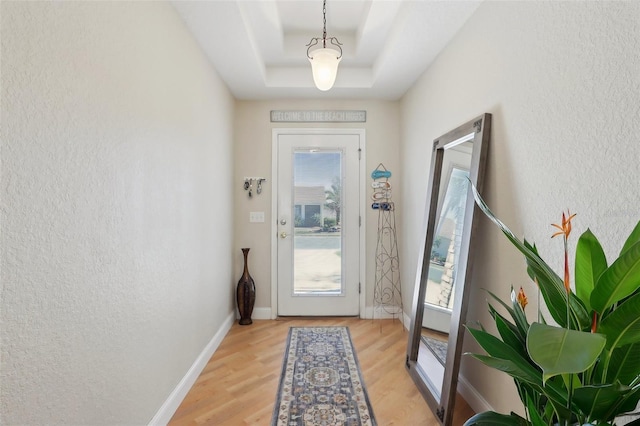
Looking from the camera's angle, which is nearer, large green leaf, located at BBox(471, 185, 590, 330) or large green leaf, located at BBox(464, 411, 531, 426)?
large green leaf, located at BBox(471, 185, 590, 330)

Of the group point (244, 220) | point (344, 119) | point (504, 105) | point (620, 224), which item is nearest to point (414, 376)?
point (620, 224)

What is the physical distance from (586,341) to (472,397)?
168cm

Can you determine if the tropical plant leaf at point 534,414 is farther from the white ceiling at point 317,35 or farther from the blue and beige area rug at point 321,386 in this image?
the white ceiling at point 317,35

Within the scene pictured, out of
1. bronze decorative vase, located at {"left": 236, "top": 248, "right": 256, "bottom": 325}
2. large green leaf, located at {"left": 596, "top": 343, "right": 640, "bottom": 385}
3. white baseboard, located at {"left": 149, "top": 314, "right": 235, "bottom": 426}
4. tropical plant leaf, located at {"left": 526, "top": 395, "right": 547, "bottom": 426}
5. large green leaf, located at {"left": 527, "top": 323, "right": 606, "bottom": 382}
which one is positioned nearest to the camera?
large green leaf, located at {"left": 527, "top": 323, "right": 606, "bottom": 382}

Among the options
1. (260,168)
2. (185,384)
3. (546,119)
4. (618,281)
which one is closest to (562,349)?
(618,281)

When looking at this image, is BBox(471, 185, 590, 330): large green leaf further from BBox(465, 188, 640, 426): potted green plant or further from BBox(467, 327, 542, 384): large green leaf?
BBox(467, 327, 542, 384): large green leaf

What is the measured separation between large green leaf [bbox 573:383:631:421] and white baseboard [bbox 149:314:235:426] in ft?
5.98

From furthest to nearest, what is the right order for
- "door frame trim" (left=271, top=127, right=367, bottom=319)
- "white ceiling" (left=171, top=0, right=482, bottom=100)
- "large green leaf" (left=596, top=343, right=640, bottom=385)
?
1. "door frame trim" (left=271, top=127, right=367, bottom=319)
2. "white ceiling" (left=171, top=0, right=482, bottom=100)
3. "large green leaf" (left=596, top=343, right=640, bottom=385)

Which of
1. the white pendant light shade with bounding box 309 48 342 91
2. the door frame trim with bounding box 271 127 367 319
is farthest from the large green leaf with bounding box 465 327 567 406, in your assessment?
the door frame trim with bounding box 271 127 367 319

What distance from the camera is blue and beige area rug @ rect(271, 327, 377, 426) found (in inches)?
71.4

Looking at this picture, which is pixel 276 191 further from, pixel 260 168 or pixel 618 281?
pixel 618 281

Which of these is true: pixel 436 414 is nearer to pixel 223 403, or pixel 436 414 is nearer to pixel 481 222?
pixel 481 222

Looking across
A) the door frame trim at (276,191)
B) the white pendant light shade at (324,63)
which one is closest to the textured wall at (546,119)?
the white pendant light shade at (324,63)

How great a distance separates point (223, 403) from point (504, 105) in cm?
238
